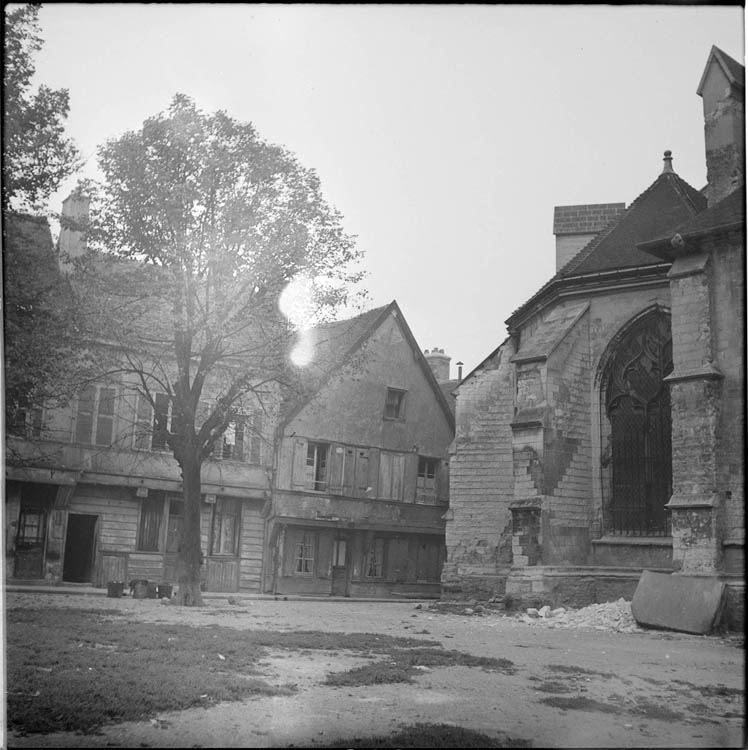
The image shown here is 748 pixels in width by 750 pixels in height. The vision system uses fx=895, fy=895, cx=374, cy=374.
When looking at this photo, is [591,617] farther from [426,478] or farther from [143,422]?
[426,478]

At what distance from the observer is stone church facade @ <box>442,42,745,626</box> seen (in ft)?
41.5

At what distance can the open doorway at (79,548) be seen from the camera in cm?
1909

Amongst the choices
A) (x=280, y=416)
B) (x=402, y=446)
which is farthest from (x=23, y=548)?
(x=402, y=446)

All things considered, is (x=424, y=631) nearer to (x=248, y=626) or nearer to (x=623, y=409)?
(x=248, y=626)

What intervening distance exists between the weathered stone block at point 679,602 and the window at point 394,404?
7.81 meters

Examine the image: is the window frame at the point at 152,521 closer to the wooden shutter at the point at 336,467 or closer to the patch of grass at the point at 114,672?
the wooden shutter at the point at 336,467

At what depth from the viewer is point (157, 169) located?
12.2m

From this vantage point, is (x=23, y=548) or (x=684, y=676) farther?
(x=23, y=548)

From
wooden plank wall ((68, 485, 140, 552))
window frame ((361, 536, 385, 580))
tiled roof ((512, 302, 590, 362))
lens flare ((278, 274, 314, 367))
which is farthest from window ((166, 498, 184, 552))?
tiled roof ((512, 302, 590, 362))

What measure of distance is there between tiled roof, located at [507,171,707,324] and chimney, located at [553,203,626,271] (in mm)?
2314

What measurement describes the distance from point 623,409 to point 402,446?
635 cm

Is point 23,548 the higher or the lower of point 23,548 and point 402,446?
the lower

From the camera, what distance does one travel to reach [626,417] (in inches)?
623

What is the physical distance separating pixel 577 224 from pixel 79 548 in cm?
1309
